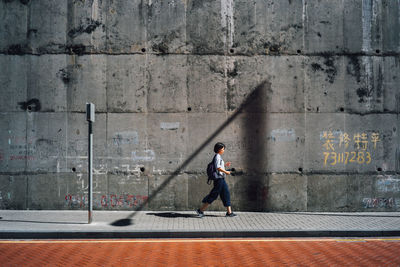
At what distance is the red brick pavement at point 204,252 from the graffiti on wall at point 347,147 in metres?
2.81

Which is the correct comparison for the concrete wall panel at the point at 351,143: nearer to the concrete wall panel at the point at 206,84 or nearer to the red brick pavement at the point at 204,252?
the concrete wall panel at the point at 206,84

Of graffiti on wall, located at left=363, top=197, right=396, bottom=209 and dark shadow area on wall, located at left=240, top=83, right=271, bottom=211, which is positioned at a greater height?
dark shadow area on wall, located at left=240, top=83, right=271, bottom=211

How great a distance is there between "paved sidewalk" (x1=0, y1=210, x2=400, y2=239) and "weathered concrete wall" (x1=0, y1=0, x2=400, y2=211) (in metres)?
0.60

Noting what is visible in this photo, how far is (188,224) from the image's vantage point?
7.79 m

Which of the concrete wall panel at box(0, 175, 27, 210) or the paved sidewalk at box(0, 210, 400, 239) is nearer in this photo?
the paved sidewalk at box(0, 210, 400, 239)

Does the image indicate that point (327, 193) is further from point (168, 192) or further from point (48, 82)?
point (48, 82)

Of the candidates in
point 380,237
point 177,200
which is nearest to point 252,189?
point 177,200

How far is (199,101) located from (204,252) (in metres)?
4.45

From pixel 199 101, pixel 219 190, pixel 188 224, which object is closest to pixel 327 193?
pixel 219 190

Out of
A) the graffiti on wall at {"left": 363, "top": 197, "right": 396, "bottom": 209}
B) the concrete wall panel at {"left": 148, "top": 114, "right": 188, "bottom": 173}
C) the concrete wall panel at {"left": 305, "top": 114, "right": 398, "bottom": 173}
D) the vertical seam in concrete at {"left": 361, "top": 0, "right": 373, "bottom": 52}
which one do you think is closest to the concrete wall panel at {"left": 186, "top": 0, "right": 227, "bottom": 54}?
the concrete wall panel at {"left": 148, "top": 114, "right": 188, "bottom": 173}

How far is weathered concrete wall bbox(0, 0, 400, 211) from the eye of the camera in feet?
30.6

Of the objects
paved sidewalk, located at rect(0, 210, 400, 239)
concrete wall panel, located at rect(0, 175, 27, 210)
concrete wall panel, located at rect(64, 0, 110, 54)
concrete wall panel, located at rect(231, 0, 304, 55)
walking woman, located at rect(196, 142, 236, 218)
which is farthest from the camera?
concrete wall panel, located at rect(231, 0, 304, 55)

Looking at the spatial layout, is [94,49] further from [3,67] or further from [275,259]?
[275,259]

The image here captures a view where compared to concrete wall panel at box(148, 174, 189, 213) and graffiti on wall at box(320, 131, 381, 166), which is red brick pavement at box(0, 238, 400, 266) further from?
graffiti on wall at box(320, 131, 381, 166)
